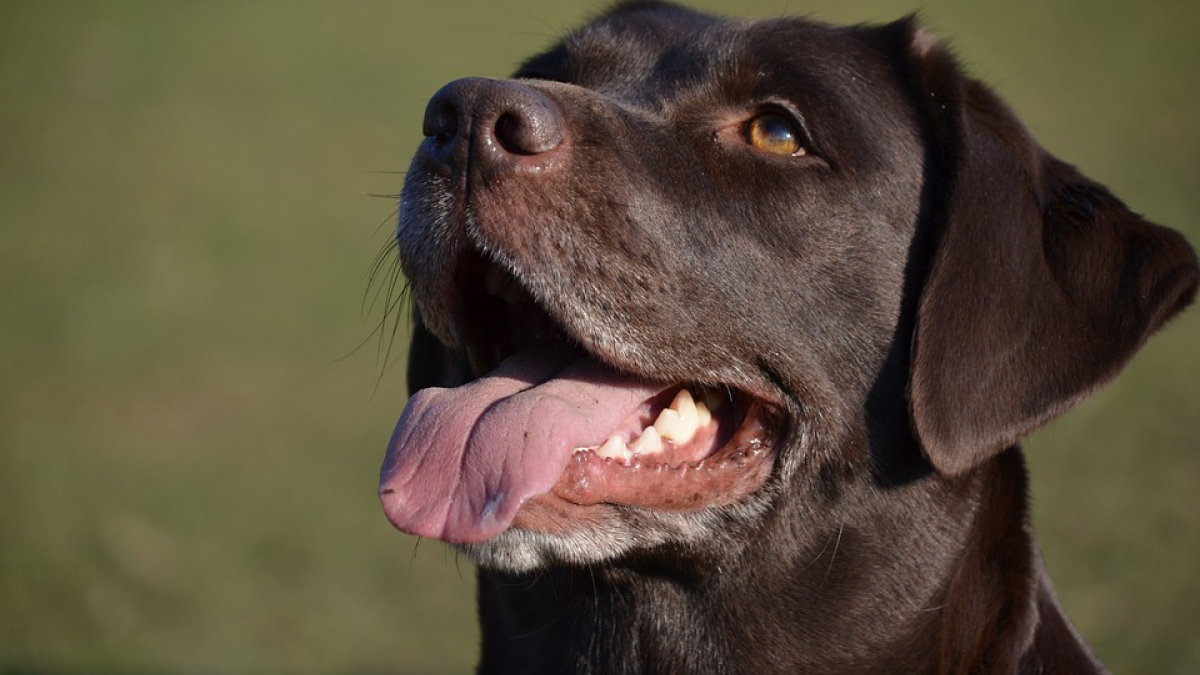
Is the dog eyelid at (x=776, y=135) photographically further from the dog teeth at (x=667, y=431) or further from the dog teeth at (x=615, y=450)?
the dog teeth at (x=615, y=450)

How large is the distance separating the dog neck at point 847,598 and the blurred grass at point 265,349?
1.90 metres

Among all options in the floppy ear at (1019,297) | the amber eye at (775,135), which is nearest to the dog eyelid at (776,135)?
the amber eye at (775,135)

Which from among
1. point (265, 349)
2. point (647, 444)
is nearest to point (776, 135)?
point (647, 444)

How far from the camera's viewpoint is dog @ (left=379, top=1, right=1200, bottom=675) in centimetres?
318

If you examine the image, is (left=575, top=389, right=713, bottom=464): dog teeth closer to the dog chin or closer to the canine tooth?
the canine tooth

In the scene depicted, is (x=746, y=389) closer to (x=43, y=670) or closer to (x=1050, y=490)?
(x=43, y=670)

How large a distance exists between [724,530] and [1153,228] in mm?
1251

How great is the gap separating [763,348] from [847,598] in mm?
663

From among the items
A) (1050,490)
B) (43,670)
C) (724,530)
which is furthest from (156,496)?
(724,530)

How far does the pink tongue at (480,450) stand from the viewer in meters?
3.07

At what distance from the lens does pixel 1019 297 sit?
11.2ft

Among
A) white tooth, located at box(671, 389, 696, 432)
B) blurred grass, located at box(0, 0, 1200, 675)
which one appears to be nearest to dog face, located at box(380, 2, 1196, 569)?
white tooth, located at box(671, 389, 696, 432)

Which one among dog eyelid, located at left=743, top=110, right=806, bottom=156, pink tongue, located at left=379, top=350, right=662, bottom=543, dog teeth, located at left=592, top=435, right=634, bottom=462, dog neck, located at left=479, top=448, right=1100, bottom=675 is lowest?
dog neck, located at left=479, top=448, right=1100, bottom=675

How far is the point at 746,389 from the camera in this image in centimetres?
337
